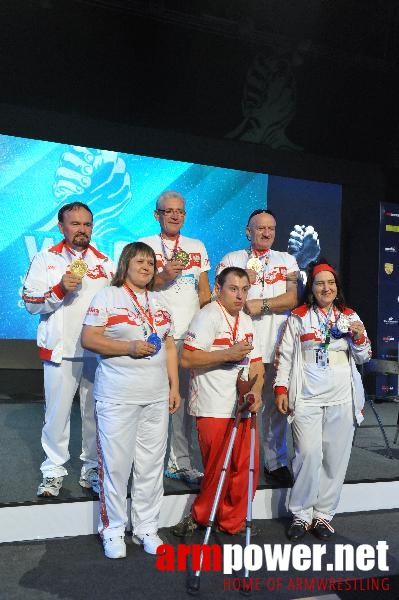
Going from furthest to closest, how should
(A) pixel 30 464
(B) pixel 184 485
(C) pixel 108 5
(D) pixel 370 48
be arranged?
1. (D) pixel 370 48
2. (C) pixel 108 5
3. (A) pixel 30 464
4. (B) pixel 184 485

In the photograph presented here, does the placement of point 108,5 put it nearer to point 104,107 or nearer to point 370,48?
point 104,107

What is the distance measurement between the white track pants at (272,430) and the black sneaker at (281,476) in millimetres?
27

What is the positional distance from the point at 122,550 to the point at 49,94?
5236 millimetres

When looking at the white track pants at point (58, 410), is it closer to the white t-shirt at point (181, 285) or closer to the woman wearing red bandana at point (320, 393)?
the white t-shirt at point (181, 285)

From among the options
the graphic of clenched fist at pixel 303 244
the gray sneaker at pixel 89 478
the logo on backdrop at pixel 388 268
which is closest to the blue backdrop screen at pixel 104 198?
the graphic of clenched fist at pixel 303 244

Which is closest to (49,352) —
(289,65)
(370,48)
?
(289,65)

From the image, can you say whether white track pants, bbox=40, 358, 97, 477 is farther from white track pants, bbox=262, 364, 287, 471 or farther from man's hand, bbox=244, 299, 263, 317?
white track pants, bbox=262, 364, 287, 471

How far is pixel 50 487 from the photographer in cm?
361

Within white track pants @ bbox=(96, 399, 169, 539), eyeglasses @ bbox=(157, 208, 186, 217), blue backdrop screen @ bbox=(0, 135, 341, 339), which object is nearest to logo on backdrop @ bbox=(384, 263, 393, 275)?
blue backdrop screen @ bbox=(0, 135, 341, 339)

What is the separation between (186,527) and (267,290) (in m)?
1.57

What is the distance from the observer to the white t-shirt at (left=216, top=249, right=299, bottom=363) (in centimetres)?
413

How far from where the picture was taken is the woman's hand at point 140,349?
3.09 m

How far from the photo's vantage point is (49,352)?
144 inches

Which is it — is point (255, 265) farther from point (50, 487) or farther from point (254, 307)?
point (50, 487)
